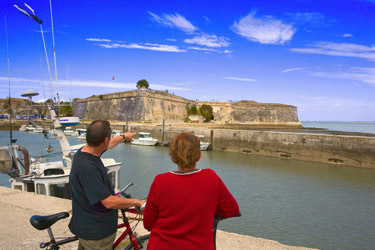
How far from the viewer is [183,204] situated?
1772 mm

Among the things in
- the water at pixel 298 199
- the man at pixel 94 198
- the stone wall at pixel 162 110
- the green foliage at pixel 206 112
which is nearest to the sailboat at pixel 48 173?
the water at pixel 298 199

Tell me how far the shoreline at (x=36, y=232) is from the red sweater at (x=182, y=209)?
9.57 ft

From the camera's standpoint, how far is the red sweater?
5.81 ft

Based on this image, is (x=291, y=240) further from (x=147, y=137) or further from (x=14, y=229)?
(x=147, y=137)

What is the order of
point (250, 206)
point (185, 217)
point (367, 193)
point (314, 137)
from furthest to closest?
point (314, 137) < point (367, 193) < point (250, 206) < point (185, 217)

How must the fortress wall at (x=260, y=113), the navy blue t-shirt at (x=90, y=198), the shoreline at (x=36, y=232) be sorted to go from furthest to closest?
the fortress wall at (x=260, y=113), the shoreline at (x=36, y=232), the navy blue t-shirt at (x=90, y=198)

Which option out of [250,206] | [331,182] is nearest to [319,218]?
[250,206]

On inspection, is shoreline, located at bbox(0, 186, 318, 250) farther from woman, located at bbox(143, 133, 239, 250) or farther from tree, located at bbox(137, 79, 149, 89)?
tree, located at bbox(137, 79, 149, 89)

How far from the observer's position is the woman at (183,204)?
1771 millimetres

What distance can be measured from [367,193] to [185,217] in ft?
51.9

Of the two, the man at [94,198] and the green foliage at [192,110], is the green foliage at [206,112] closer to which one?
the green foliage at [192,110]

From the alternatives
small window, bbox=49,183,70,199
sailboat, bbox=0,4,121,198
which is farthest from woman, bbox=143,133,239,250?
small window, bbox=49,183,70,199

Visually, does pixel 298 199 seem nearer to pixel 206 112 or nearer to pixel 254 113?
pixel 206 112

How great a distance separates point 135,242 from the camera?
2645 mm
